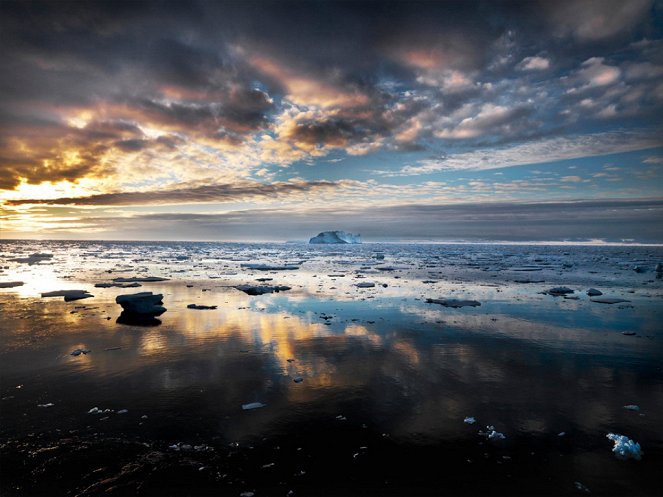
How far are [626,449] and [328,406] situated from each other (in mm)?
4961

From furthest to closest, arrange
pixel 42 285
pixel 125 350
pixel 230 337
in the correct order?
pixel 42 285, pixel 230 337, pixel 125 350

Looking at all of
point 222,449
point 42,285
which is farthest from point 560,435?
point 42,285

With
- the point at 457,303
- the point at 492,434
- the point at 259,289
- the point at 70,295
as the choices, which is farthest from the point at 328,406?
the point at 70,295

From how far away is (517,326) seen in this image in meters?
13.3

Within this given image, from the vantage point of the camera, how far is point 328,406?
687 cm

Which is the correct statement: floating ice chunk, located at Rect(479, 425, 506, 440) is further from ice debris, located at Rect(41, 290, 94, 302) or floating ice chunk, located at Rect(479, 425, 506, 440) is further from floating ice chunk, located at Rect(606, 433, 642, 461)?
ice debris, located at Rect(41, 290, 94, 302)

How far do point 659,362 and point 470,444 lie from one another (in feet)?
25.4

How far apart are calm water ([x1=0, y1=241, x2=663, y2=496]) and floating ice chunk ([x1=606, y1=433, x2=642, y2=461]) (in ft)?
0.41

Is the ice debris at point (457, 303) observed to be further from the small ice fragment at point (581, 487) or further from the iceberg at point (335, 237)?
the iceberg at point (335, 237)

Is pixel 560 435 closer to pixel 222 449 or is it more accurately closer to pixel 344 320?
pixel 222 449

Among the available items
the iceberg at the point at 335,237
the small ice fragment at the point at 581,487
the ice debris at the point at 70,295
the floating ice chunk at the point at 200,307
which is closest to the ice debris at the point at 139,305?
the floating ice chunk at the point at 200,307

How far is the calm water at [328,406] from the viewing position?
486 cm

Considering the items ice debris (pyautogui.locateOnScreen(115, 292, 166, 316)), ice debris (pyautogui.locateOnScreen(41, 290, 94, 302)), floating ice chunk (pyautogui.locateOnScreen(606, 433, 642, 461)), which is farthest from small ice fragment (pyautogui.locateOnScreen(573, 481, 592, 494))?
ice debris (pyautogui.locateOnScreen(41, 290, 94, 302))

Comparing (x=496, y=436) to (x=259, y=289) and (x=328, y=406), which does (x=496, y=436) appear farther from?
(x=259, y=289)
